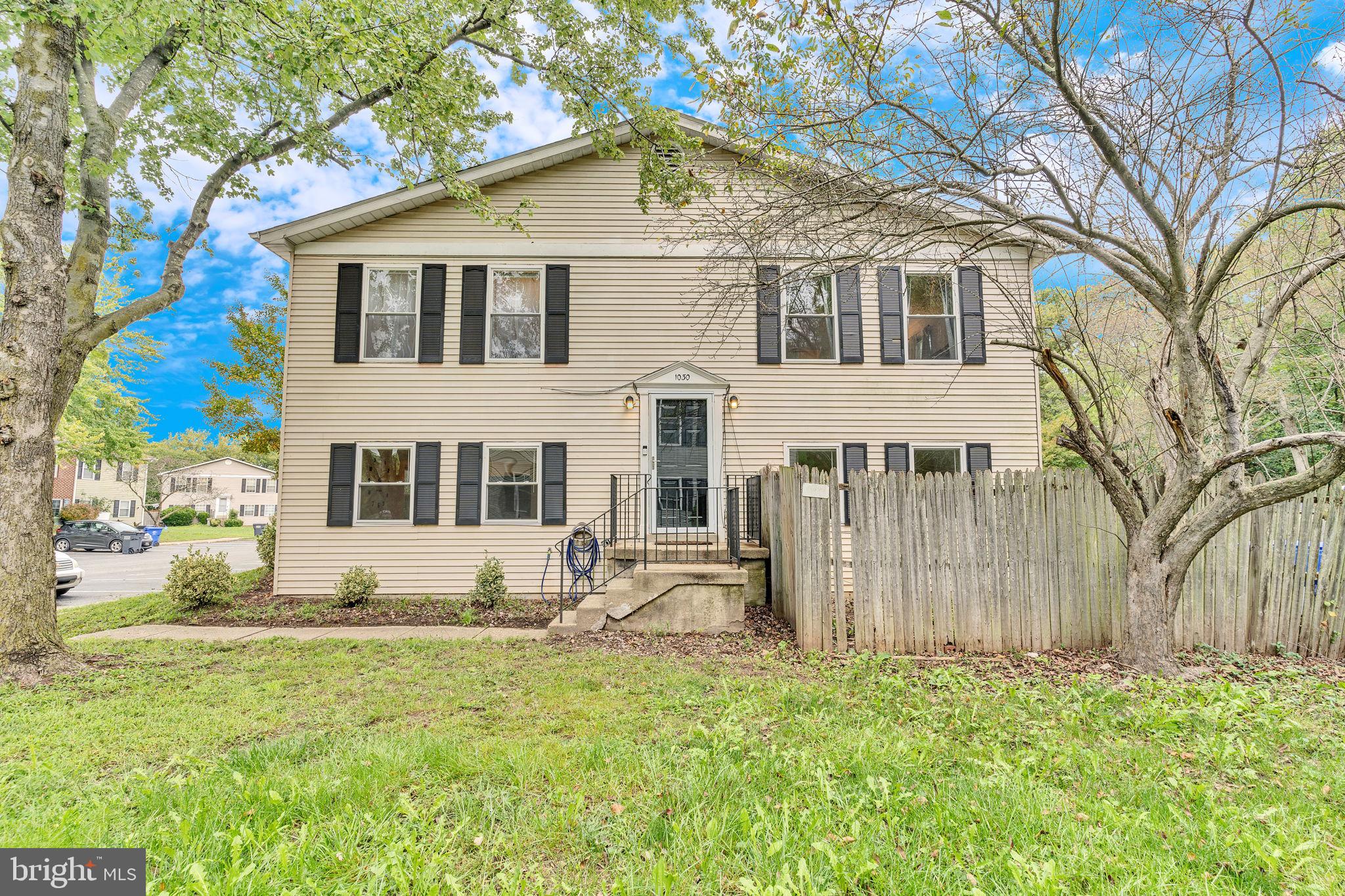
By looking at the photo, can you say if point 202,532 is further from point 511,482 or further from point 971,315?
point 971,315

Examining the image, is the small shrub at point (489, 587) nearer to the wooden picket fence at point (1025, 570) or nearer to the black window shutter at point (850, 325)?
the wooden picket fence at point (1025, 570)

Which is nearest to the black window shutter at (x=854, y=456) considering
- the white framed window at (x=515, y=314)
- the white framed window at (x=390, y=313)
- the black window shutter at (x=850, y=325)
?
the black window shutter at (x=850, y=325)

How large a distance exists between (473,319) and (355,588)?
433cm

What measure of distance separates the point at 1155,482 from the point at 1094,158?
9.95ft

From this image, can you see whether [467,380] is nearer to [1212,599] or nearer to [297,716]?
[297,716]

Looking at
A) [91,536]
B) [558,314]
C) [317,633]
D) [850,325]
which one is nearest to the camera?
[317,633]

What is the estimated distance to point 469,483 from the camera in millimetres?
8758

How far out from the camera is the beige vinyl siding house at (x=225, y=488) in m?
41.7

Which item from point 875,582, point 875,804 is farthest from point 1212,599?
point 875,804

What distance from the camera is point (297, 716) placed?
3773mm

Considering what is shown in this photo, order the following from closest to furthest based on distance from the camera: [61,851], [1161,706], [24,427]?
[61,851], [1161,706], [24,427]

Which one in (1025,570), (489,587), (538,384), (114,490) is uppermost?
(538,384)

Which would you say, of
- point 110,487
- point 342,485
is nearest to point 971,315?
point 342,485

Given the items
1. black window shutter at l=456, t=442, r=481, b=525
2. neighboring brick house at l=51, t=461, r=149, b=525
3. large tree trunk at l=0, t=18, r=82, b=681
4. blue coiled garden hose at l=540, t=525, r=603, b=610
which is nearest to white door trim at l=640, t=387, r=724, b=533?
blue coiled garden hose at l=540, t=525, r=603, b=610
